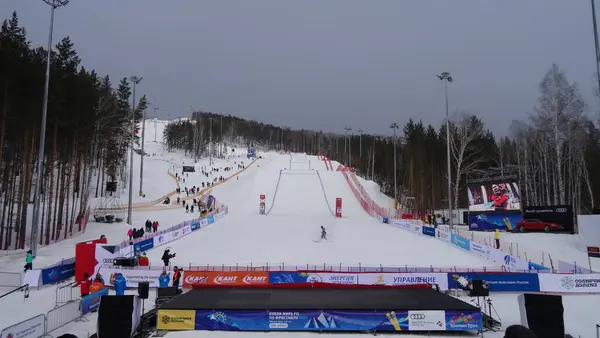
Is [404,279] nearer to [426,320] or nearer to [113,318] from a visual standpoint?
[426,320]

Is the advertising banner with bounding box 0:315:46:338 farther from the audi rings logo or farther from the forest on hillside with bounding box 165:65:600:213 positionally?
the forest on hillside with bounding box 165:65:600:213

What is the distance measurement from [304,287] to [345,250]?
10.3 metres

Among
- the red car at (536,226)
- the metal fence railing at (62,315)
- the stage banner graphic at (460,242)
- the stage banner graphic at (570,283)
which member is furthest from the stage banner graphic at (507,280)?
the red car at (536,226)

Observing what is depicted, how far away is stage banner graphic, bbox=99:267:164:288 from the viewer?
16891mm

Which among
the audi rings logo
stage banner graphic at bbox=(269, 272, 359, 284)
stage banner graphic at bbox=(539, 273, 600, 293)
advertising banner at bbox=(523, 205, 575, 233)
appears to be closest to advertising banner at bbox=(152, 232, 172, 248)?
stage banner graphic at bbox=(269, 272, 359, 284)

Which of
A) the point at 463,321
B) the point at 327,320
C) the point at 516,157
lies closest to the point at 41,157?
the point at 327,320

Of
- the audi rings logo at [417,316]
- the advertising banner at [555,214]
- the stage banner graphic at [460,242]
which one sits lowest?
the audi rings logo at [417,316]

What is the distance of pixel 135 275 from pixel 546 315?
14.9 meters

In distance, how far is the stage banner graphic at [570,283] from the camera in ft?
53.6

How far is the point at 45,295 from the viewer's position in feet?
49.4

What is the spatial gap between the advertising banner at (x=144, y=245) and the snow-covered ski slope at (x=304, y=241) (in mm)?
577

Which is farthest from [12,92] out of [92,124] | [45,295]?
[45,295]

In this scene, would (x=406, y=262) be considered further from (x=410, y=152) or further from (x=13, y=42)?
(x=410, y=152)

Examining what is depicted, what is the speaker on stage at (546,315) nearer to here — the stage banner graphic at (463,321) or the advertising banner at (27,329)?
the stage banner graphic at (463,321)
